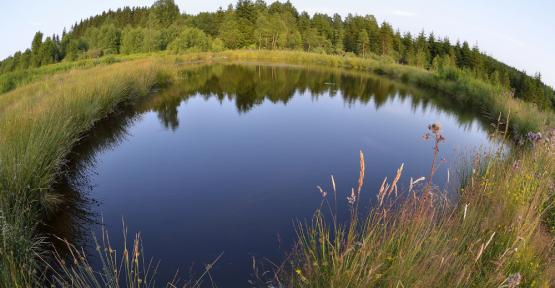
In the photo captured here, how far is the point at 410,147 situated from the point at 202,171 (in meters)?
4.09

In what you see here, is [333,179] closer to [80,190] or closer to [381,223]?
[381,223]

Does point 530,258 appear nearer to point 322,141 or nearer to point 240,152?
point 240,152

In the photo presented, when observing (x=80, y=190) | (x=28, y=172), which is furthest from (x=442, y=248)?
(x=80, y=190)

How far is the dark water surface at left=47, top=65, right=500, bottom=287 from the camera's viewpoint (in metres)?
3.72

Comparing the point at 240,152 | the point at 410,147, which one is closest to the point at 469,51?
the point at 410,147

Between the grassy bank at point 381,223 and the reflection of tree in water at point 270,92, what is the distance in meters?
2.05

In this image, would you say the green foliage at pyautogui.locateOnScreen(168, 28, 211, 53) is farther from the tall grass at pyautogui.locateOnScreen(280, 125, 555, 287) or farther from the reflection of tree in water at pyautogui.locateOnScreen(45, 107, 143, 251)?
the tall grass at pyautogui.locateOnScreen(280, 125, 555, 287)

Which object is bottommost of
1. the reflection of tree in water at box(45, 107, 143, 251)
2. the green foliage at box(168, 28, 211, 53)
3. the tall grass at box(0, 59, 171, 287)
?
the reflection of tree in water at box(45, 107, 143, 251)

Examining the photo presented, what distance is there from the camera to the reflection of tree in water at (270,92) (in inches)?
440

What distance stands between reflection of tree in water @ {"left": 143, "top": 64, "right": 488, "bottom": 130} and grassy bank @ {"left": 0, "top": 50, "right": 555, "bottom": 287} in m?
2.05

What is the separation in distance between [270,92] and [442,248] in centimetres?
1226

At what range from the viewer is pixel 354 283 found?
1891mm

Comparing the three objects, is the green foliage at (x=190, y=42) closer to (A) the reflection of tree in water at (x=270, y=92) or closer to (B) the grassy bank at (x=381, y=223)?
(A) the reflection of tree in water at (x=270, y=92)

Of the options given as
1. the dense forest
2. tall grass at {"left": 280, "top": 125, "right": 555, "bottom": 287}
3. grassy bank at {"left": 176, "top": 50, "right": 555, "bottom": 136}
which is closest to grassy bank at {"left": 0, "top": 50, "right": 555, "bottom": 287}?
tall grass at {"left": 280, "top": 125, "right": 555, "bottom": 287}
